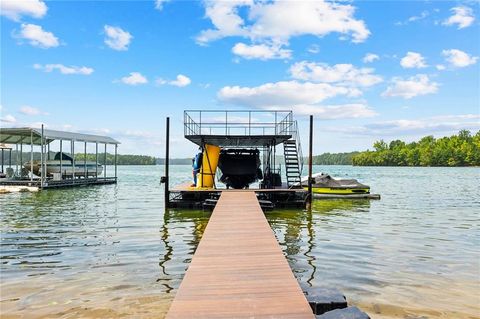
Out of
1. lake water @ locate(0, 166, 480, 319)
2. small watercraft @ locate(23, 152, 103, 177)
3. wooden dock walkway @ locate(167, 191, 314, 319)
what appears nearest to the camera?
wooden dock walkway @ locate(167, 191, 314, 319)

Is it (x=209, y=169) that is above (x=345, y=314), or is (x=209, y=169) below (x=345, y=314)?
above

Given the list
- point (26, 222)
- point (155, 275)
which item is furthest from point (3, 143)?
point (155, 275)

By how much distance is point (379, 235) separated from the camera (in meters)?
14.8

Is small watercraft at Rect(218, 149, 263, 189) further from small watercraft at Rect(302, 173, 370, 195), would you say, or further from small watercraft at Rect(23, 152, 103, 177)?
small watercraft at Rect(23, 152, 103, 177)

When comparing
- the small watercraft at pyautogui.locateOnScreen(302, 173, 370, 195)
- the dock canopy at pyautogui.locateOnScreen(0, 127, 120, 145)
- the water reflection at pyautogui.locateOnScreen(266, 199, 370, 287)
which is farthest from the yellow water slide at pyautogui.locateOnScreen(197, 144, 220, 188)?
the dock canopy at pyautogui.locateOnScreen(0, 127, 120, 145)

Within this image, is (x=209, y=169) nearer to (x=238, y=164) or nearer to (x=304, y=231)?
(x=238, y=164)

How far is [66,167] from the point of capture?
134ft

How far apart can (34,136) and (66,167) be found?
5158 mm

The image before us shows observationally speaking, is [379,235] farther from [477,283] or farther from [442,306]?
[442,306]

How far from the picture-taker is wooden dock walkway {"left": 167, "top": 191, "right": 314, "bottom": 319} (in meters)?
5.20

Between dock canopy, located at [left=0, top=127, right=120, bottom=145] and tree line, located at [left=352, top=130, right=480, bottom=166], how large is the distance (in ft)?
469

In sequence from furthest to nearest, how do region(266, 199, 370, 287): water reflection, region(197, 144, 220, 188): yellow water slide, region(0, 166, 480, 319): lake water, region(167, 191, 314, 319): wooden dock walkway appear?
1. region(197, 144, 220, 188): yellow water slide
2. region(266, 199, 370, 287): water reflection
3. region(0, 166, 480, 319): lake water
4. region(167, 191, 314, 319): wooden dock walkway

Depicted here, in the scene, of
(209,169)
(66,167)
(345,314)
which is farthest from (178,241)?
(66,167)

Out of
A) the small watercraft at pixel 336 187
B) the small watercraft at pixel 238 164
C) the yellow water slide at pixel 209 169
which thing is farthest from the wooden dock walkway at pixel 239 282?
the small watercraft at pixel 336 187
